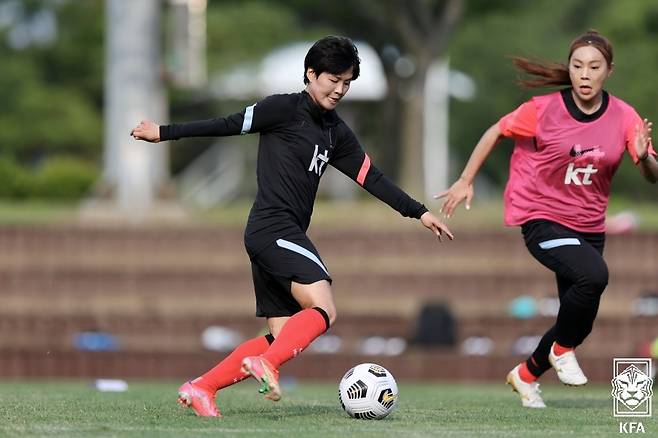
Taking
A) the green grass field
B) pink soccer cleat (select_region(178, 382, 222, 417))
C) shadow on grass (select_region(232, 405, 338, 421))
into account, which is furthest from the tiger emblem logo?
pink soccer cleat (select_region(178, 382, 222, 417))

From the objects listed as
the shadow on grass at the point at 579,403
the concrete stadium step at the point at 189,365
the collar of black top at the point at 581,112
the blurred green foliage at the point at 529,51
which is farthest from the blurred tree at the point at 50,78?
the collar of black top at the point at 581,112

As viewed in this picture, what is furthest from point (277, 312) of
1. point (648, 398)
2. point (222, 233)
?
point (222, 233)

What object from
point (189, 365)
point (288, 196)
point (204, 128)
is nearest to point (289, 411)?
point (288, 196)

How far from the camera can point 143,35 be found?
2486 cm

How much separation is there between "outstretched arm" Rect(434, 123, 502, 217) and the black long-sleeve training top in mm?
953

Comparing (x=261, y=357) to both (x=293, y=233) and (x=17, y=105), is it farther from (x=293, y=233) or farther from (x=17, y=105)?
(x=17, y=105)

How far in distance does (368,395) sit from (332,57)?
6.31 feet

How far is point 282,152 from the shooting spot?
835 centimetres

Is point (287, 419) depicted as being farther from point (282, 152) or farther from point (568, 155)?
point (568, 155)

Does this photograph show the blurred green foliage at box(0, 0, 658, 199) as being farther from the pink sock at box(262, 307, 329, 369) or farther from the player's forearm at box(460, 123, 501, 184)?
the pink sock at box(262, 307, 329, 369)

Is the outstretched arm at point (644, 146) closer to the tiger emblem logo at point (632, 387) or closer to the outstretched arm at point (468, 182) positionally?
the outstretched arm at point (468, 182)

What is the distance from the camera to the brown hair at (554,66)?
30.0 ft

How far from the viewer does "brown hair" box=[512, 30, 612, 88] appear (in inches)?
360

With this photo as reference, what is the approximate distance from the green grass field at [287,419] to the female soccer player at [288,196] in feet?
1.31
